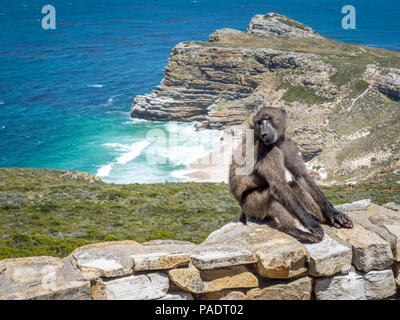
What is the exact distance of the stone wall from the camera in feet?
13.6

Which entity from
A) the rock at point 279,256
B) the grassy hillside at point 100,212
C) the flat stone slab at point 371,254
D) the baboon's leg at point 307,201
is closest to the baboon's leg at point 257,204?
the baboon's leg at point 307,201

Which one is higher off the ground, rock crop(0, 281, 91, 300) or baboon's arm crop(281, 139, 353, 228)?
baboon's arm crop(281, 139, 353, 228)

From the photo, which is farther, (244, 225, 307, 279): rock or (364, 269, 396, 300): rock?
(364, 269, 396, 300): rock

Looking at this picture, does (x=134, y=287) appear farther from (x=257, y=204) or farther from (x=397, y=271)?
(x=397, y=271)

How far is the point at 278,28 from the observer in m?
96.0

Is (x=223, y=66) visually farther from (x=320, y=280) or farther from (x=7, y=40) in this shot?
(x=7, y=40)

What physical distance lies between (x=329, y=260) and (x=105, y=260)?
8.16 ft

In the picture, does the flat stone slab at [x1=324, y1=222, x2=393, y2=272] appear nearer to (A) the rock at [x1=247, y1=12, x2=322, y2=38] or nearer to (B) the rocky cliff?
(B) the rocky cliff

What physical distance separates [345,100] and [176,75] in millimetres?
30152

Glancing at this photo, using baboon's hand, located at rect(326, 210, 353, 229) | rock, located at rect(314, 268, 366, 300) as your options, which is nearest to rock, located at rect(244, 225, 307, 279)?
rock, located at rect(314, 268, 366, 300)

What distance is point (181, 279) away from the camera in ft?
14.2

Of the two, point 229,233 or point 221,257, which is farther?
point 229,233

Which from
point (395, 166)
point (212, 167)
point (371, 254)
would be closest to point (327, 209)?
point (371, 254)

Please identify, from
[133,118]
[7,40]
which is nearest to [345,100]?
[133,118]
